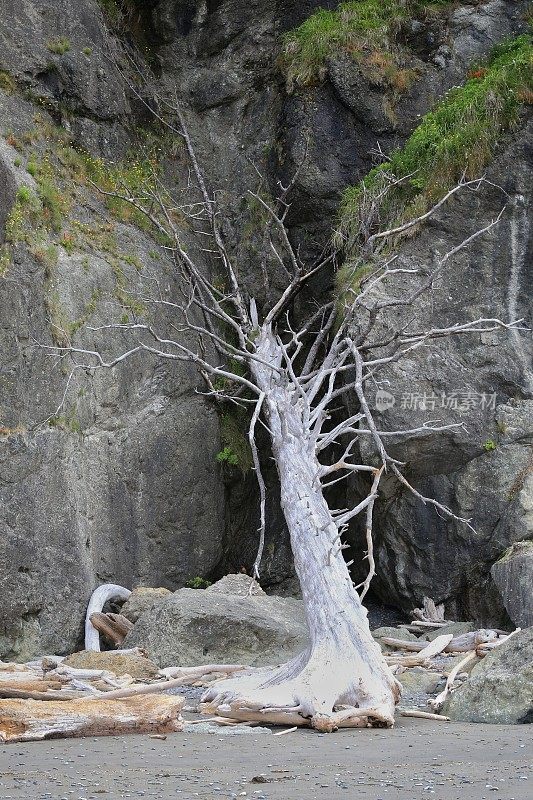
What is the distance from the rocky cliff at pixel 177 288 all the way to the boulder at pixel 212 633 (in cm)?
208

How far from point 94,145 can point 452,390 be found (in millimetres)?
8452

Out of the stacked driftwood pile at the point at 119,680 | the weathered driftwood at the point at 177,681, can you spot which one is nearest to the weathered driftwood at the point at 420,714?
the stacked driftwood pile at the point at 119,680

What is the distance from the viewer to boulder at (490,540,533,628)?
12.3 m

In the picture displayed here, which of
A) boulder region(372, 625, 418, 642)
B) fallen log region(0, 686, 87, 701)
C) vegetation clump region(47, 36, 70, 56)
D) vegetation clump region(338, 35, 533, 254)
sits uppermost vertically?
vegetation clump region(47, 36, 70, 56)

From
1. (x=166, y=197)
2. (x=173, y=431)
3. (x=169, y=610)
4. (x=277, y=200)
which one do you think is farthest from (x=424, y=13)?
(x=169, y=610)

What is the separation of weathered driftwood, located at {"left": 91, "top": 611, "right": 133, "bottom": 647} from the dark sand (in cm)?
544

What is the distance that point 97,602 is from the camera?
13.4m

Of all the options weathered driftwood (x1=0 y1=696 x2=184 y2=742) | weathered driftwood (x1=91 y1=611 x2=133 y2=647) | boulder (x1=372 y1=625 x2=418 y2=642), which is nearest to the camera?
weathered driftwood (x1=0 y1=696 x2=184 y2=742)

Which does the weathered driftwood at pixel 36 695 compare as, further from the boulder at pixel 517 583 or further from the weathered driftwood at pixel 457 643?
the boulder at pixel 517 583

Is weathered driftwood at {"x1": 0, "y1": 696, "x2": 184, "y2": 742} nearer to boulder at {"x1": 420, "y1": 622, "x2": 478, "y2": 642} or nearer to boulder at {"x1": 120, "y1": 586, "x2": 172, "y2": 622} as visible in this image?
boulder at {"x1": 120, "y1": 586, "x2": 172, "y2": 622}

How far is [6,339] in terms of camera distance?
13.6m

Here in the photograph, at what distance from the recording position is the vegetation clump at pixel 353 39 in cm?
1747

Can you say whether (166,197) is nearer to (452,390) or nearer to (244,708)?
(452,390)
